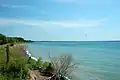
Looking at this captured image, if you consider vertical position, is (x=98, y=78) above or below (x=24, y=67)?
below

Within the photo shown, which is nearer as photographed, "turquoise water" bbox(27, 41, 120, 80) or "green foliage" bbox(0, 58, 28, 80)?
"green foliage" bbox(0, 58, 28, 80)

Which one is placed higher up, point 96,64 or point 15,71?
point 15,71

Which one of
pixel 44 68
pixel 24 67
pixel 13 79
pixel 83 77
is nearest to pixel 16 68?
pixel 24 67

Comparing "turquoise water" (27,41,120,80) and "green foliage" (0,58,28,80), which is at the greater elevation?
"green foliage" (0,58,28,80)

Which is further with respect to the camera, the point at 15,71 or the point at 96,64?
the point at 96,64

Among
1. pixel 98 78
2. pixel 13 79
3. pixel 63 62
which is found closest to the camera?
pixel 13 79

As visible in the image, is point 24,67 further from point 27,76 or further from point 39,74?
point 39,74

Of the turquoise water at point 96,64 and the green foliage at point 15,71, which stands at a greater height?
the green foliage at point 15,71

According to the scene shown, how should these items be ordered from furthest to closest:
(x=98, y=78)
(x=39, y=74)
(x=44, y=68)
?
1. (x=98, y=78)
2. (x=44, y=68)
3. (x=39, y=74)

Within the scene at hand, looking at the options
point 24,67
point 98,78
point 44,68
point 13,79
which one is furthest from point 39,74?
point 98,78

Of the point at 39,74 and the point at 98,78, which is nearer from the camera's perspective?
the point at 39,74

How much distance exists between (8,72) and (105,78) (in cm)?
1289

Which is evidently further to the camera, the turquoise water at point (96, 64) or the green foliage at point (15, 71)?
the turquoise water at point (96, 64)

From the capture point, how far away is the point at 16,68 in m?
19.1
